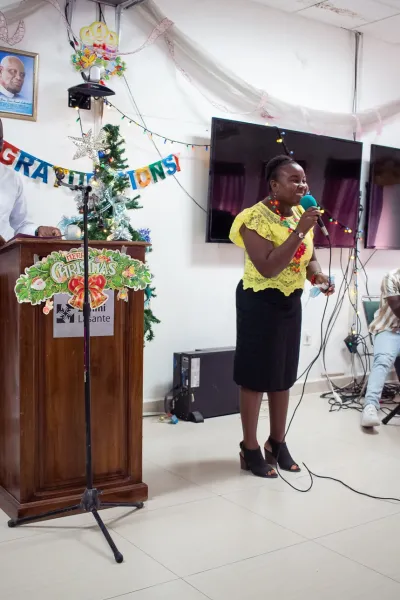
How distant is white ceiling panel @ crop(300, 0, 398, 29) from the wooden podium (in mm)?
3100

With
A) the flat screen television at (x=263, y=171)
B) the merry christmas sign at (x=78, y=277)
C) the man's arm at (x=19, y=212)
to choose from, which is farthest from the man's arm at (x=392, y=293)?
the man's arm at (x=19, y=212)

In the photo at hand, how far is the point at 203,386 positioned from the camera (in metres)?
4.38

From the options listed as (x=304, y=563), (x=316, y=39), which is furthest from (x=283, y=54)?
(x=304, y=563)

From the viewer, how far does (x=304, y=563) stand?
225cm

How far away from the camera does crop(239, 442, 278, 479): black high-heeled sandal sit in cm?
313

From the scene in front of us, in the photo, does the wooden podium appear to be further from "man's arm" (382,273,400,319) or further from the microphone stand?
"man's arm" (382,273,400,319)

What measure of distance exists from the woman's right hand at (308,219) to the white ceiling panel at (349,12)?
2669 mm

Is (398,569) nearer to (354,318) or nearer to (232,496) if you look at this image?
(232,496)

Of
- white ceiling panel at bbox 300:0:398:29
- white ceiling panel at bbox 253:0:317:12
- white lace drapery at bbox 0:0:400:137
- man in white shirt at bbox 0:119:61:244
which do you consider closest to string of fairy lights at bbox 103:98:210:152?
white lace drapery at bbox 0:0:400:137

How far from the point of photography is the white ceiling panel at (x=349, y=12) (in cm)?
481

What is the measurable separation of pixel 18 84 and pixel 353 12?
8.54ft

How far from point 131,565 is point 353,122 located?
4.17m

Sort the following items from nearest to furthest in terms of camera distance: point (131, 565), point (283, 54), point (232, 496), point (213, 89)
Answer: point (131, 565) < point (232, 496) < point (213, 89) < point (283, 54)

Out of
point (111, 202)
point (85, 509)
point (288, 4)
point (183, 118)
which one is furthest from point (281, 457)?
point (288, 4)
